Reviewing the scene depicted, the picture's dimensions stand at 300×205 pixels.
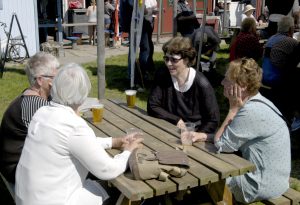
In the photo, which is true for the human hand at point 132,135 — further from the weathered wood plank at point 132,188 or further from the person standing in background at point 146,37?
the person standing in background at point 146,37

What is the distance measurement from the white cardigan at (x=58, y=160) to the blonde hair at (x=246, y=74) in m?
0.93

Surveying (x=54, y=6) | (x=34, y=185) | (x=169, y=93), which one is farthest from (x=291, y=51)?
(x=54, y=6)

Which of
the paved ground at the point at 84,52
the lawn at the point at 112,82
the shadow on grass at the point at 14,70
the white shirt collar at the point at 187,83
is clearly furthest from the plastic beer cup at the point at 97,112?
the paved ground at the point at 84,52

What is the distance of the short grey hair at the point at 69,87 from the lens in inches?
91.2

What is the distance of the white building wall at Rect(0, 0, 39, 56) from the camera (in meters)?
9.80

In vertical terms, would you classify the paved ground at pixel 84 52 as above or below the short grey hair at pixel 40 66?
below

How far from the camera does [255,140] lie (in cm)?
267

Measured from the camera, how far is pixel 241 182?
2734 mm

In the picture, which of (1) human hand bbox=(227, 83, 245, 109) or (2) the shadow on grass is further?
(2) the shadow on grass

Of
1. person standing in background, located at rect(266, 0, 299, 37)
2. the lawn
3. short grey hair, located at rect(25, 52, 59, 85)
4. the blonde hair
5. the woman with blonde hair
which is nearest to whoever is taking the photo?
the woman with blonde hair

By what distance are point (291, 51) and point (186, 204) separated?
2.72 meters

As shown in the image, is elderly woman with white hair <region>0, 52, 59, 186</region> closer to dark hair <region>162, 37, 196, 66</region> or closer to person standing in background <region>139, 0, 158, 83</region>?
dark hair <region>162, 37, 196, 66</region>

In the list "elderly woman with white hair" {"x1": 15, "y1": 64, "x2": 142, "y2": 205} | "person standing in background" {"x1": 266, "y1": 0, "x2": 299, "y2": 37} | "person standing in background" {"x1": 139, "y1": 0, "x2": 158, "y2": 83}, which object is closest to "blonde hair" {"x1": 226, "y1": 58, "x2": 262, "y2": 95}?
"elderly woman with white hair" {"x1": 15, "y1": 64, "x2": 142, "y2": 205}

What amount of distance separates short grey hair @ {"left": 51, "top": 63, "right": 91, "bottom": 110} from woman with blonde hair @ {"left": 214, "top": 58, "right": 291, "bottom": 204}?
0.91 m
